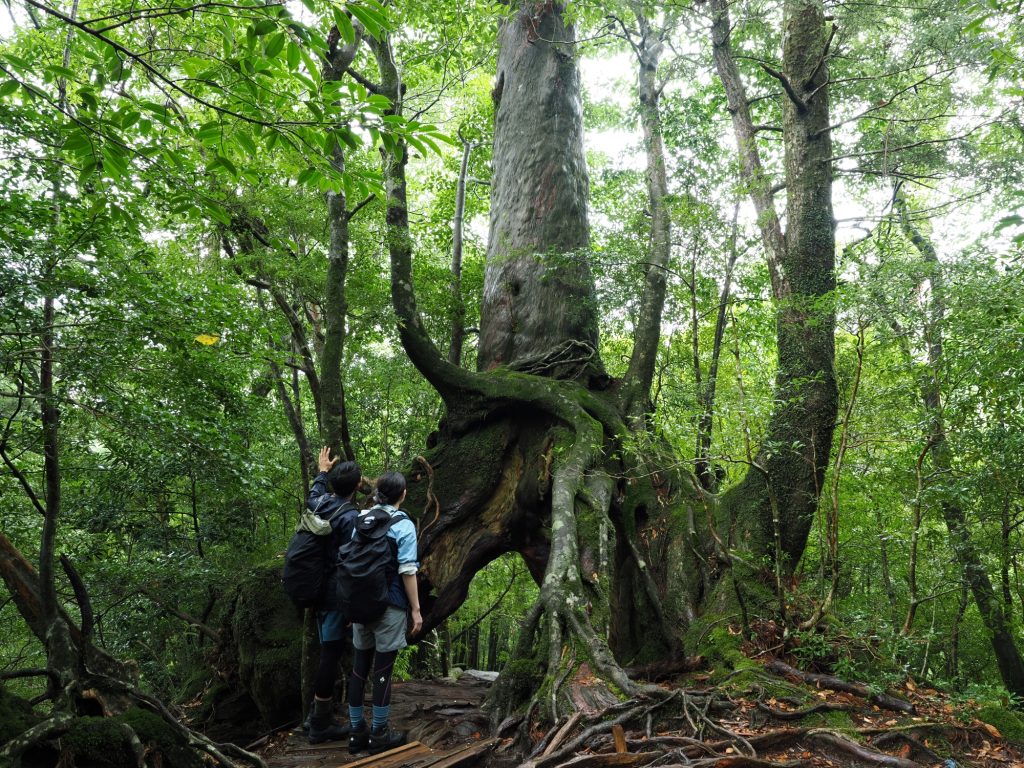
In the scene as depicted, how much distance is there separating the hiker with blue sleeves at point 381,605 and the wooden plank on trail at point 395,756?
0.16 meters

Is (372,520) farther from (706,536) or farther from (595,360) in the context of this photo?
(595,360)

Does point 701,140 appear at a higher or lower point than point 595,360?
higher

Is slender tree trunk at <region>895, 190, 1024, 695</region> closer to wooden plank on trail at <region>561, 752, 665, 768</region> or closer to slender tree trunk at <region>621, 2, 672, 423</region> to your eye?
slender tree trunk at <region>621, 2, 672, 423</region>

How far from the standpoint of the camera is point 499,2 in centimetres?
845

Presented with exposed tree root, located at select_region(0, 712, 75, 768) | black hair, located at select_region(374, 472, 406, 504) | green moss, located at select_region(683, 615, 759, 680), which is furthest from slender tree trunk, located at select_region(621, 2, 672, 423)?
exposed tree root, located at select_region(0, 712, 75, 768)

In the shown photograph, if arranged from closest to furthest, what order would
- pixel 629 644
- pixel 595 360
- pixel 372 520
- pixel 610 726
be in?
pixel 610 726, pixel 372 520, pixel 629 644, pixel 595 360

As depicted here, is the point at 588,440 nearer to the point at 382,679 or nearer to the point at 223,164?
the point at 382,679

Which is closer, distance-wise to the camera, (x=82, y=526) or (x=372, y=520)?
(x=372, y=520)

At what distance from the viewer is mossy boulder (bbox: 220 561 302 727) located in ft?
18.3

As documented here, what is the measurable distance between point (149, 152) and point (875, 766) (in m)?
4.35

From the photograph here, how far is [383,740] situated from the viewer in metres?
4.25

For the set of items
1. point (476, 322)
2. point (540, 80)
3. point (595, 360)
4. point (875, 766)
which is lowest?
point (875, 766)

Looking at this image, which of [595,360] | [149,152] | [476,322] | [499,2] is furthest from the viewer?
[476,322]

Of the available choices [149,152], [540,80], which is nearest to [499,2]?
[540,80]
